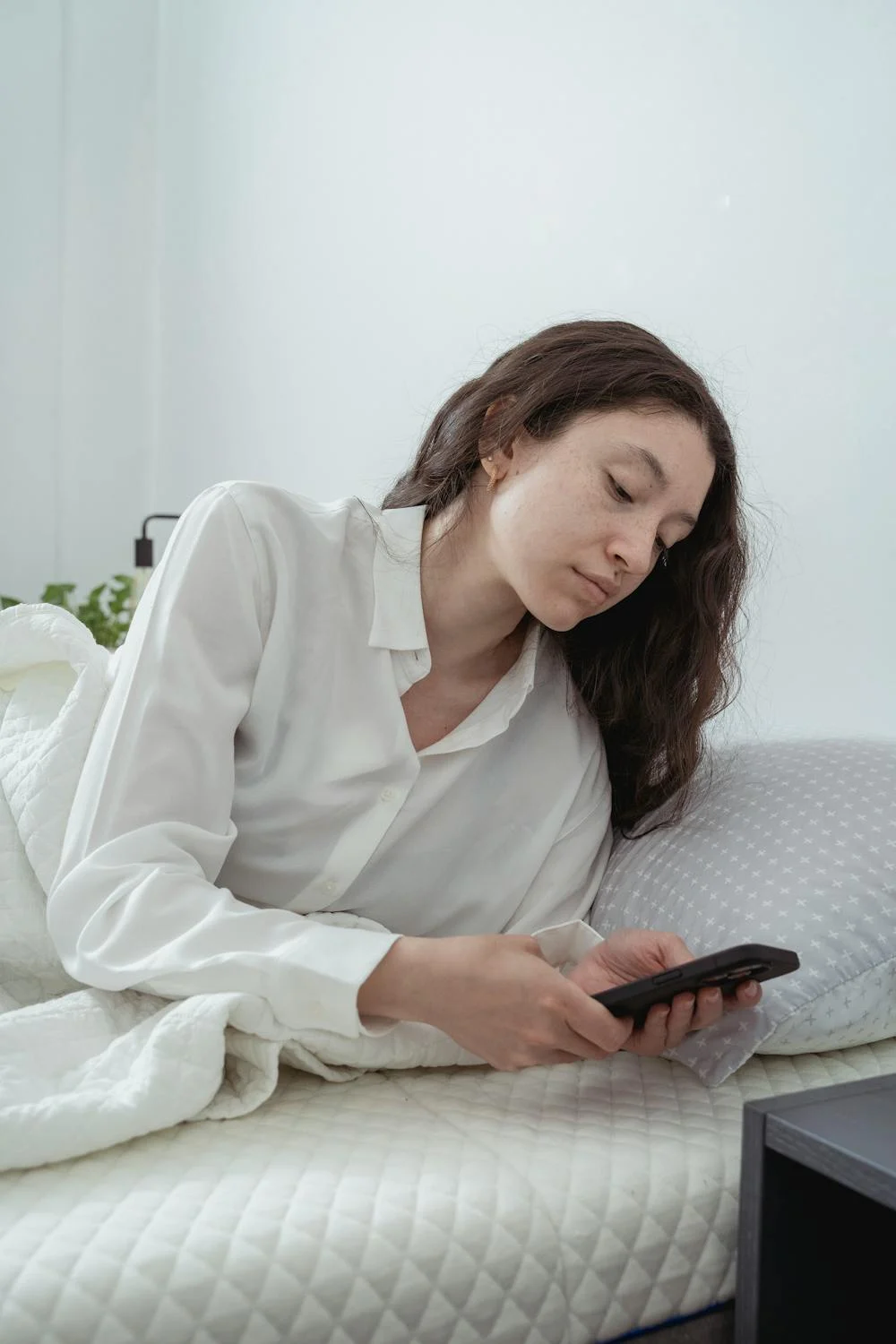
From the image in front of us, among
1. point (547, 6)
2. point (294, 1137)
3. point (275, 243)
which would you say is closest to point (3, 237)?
point (275, 243)

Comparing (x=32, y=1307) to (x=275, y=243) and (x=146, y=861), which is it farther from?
(x=275, y=243)

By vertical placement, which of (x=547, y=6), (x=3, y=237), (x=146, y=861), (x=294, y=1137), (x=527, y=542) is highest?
(x=547, y=6)

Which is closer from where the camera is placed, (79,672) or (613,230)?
(79,672)

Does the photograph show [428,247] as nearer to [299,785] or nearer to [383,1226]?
[299,785]

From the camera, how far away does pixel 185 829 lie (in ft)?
3.48

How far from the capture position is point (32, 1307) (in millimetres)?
716

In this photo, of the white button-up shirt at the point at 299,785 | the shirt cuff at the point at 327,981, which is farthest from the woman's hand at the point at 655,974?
the shirt cuff at the point at 327,981

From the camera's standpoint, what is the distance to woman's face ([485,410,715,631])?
3.84 feet

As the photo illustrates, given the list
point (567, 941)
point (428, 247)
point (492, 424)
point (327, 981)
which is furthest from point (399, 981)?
point (428, 247)

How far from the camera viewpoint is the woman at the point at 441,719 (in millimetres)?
991

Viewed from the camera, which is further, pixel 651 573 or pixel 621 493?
pixel 651 573

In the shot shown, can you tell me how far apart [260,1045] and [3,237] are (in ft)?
9.53

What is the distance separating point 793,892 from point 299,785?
0.47 m

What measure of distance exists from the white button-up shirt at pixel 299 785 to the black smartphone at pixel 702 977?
0.19 meters
